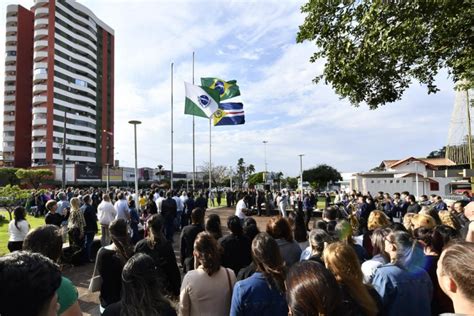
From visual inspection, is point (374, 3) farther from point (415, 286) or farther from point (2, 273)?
point (2, 273)

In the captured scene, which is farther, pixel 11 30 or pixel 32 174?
pixel 11 30

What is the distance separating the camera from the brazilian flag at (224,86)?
20344 millimetres

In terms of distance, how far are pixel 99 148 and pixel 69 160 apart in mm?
10978

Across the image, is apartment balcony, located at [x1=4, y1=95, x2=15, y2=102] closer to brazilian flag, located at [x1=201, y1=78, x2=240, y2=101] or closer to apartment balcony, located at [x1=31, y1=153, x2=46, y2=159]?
apartment balcony, located at [x1=31, y1=153, x2=46, y2=159]

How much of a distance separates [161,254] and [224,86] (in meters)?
17.7

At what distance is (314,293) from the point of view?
1.62 meters

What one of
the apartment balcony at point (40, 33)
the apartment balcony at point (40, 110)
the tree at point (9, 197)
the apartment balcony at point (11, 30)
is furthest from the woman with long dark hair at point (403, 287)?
the apartment balcony at point (11, 30)

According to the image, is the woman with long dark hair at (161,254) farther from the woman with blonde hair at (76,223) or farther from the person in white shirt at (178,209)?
the person in white shirt at (178,209)

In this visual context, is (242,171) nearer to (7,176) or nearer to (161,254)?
(7,176)

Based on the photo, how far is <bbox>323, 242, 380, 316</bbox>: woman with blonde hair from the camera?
6.93 feet

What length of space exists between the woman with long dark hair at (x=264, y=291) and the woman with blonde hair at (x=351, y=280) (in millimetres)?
425

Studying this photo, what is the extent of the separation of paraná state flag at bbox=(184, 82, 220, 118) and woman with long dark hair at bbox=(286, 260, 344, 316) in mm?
17637

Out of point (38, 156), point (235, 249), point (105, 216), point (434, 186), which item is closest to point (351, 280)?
point (235, 249)

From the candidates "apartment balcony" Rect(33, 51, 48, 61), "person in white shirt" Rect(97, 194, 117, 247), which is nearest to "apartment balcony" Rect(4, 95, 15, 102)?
"apartment balcony" Rect(33, 51, 48, 61)
